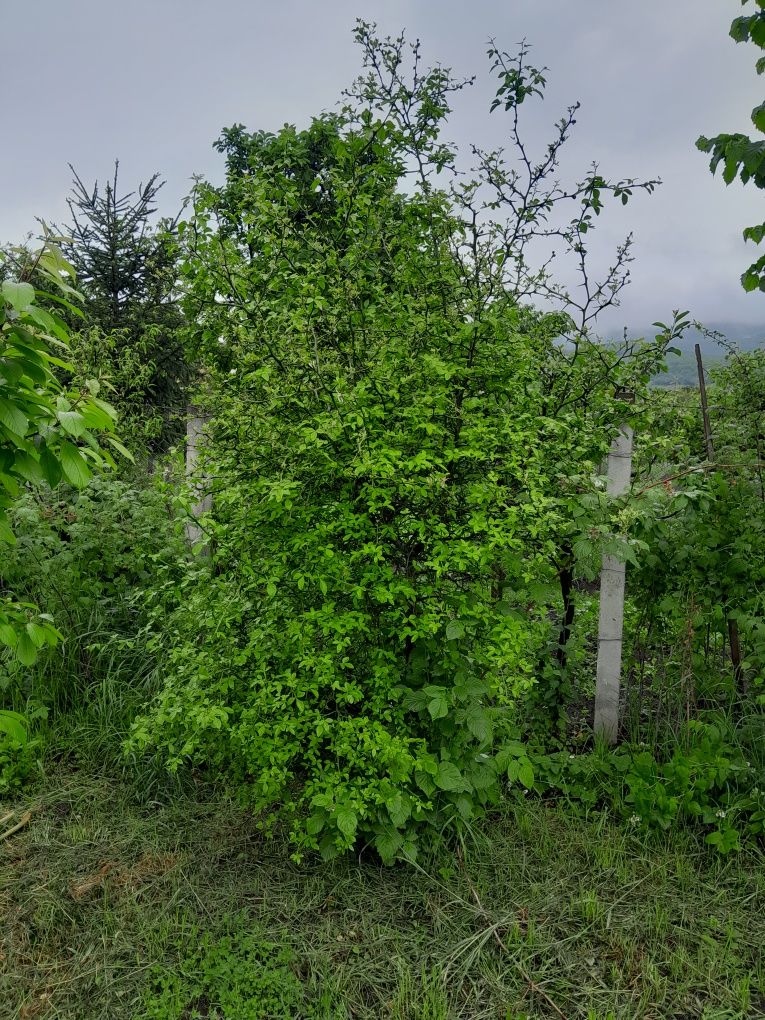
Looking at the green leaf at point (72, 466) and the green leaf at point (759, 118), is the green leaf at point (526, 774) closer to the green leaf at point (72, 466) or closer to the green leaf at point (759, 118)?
the green leaf at point (72, 466)

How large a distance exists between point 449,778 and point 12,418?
198cm

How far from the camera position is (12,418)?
62.7 inches

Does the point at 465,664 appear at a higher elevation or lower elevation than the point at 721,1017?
higher

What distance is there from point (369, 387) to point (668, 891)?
2.23 m

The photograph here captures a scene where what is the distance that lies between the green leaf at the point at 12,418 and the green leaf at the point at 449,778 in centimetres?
192

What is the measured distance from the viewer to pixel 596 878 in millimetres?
2809

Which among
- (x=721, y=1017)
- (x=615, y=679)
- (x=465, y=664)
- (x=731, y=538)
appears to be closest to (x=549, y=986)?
(x=721, y=1017)

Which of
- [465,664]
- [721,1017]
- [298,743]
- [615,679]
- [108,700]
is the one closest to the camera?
[721,1017]

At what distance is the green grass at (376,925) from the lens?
2.30m

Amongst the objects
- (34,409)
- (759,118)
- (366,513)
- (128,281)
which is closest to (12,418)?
(34,409)

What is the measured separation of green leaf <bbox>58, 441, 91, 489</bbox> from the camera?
170cm

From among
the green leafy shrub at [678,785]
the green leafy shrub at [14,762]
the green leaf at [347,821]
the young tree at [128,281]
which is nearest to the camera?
the green leaf at [347,821]

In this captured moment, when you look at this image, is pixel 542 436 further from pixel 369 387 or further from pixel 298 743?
pixel 298 743

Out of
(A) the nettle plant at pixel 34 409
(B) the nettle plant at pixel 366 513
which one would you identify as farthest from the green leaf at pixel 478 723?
(A) the nettle plant at pixel 34 409
